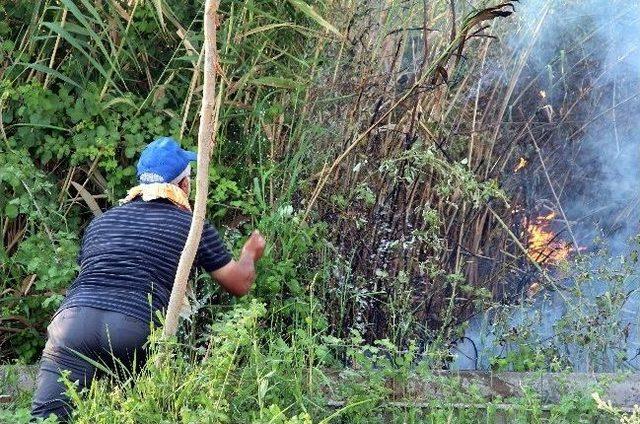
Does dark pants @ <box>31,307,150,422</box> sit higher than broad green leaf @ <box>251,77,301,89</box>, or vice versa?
broad green leaf @ <box>251,77,301,89</box>

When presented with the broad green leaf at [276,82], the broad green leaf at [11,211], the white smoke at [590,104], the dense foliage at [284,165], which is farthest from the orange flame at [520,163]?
the broad green leaf at [11,211]

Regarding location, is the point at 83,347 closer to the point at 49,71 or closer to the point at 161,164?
the point at 161,164

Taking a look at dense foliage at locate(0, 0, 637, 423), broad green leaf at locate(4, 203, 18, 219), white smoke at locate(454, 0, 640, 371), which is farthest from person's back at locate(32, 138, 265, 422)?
white smoke at locate(454, 0, 640, 371)

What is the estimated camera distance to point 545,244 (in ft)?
24.3

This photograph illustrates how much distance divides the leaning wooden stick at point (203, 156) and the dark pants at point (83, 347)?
469mm

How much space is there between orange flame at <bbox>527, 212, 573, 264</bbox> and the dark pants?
2.89m

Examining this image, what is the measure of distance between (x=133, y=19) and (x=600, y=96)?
3124 mm

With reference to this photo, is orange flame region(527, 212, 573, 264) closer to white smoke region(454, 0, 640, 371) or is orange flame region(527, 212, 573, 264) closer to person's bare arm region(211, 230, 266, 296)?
white smoke region(454, 0, 640, 371)

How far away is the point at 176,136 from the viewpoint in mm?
6488

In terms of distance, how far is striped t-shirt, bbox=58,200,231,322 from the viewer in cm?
520

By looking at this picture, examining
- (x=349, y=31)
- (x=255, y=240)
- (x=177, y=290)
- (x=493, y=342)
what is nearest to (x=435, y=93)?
(x=349, y=31)

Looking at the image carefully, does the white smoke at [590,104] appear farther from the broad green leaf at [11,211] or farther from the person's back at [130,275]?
the broad green leaf at [11,211]

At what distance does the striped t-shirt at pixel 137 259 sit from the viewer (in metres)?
5.20

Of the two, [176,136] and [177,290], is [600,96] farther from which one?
[177,290]
